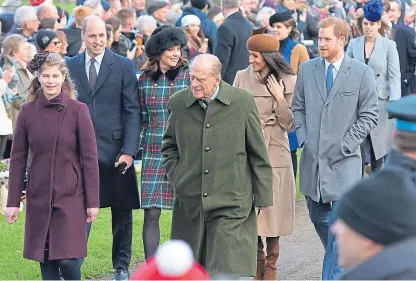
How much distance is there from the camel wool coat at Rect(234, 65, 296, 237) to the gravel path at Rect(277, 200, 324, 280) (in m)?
0.45

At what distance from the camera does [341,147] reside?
802cm

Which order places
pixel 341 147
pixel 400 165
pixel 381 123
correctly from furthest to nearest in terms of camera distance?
pixel 381 123 < pixel 341 147 < pixel 400 165

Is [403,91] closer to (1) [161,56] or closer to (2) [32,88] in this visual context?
(1) [161,56]

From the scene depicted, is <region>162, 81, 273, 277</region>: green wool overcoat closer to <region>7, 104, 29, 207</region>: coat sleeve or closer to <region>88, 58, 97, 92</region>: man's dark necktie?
<region>7, 104, 29, 207</region>: coat sleeve

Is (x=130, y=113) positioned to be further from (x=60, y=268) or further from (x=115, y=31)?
(x=115, y=31)

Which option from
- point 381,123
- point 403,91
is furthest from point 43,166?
point 403,91

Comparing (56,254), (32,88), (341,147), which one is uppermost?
(32,88)

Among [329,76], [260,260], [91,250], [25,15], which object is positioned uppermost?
[329,76]

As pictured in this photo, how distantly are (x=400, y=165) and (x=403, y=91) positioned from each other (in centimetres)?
923

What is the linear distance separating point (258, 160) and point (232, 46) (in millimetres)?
5253

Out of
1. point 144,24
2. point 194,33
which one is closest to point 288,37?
point 194,33

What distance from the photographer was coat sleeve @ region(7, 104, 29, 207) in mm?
7070

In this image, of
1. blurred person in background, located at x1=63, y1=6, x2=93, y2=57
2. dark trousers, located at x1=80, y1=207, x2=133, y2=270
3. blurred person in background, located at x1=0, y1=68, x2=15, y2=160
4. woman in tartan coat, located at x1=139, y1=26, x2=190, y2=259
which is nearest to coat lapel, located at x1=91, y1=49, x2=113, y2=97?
woman in tartan coat, located at x1=139, y1=26, x2=190, y2=259

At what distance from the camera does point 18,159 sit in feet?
23.3
